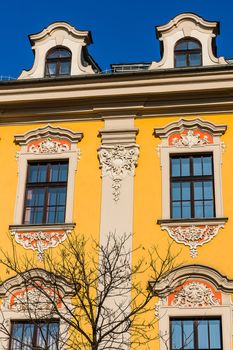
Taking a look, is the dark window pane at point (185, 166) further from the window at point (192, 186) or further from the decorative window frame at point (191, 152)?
the decorative window frame at point (191, 152)

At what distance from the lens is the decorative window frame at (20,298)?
45.1 feet

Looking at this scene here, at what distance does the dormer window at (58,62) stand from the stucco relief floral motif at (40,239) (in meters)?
4.47

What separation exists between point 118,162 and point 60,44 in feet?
13.2

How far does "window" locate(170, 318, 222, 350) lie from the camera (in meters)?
13.4

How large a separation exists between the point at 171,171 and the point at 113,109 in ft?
7.02

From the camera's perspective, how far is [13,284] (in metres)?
14.4

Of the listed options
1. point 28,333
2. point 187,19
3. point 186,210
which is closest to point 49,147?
point 186,210

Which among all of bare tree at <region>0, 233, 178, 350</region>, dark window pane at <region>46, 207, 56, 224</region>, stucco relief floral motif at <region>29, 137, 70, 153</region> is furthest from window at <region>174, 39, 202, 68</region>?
bare tree at <region>0, 233, 178, 350</region>

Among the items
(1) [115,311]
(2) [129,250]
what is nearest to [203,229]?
(2) [129,250]

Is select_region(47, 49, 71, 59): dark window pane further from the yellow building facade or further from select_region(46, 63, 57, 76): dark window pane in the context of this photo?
select_region(46, 63, 57, 76): dark window pane

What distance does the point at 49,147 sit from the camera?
1608cm

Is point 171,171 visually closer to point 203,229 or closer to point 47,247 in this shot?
point 203,229

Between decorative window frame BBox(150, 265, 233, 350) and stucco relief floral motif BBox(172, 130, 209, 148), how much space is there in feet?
10.0

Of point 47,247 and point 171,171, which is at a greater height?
point 171,171
